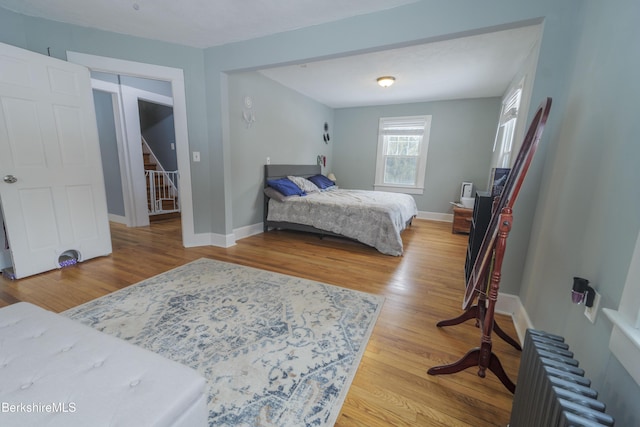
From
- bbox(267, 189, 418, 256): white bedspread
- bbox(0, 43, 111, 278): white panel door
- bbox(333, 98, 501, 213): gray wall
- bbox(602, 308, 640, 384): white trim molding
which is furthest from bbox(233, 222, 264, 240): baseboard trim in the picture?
bbox(602, 308, 640, 384): white trim molding

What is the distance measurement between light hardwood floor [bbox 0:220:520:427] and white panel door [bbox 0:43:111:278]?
1.02 feet

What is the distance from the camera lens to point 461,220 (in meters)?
4.45

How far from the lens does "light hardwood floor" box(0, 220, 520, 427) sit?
4.12 ft

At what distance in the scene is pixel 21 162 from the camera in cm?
231

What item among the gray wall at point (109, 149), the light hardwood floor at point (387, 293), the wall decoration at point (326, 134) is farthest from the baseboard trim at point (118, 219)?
the wall decoration at point (326, 134)

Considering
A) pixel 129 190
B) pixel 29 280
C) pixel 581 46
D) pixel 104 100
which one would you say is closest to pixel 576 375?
pixel 581 46

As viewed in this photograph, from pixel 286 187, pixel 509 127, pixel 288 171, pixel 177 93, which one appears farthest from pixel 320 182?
pixel 509 127

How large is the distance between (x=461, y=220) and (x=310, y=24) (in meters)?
3.78

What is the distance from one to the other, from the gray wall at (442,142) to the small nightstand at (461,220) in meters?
1.02

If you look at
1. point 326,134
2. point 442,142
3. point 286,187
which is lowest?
point 286,187

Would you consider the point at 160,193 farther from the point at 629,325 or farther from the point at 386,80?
the point at 629,325

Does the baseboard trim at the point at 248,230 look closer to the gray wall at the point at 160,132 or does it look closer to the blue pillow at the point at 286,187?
the blue pillow at the point at 286,187

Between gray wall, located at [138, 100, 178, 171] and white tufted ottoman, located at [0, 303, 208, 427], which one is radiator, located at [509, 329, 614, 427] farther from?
gray wall, located at [138, 100, 178, 171]

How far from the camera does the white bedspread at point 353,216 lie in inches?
131
